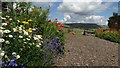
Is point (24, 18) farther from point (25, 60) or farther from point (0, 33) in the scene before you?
point (25, 60)

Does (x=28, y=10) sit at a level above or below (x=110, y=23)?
above

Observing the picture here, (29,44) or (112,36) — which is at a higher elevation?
(29,44)

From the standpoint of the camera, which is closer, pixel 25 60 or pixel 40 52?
pixel 25 60

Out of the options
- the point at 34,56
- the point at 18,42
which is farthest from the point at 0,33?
the point at 34,56

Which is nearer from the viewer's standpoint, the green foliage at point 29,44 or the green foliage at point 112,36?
the green foliage at point 29,44

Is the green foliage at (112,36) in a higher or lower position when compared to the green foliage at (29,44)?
lower

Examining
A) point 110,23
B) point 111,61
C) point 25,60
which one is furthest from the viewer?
point 110,23

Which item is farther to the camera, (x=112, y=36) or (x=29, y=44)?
(x=112, y=36)

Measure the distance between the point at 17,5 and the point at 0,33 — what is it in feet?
12.2

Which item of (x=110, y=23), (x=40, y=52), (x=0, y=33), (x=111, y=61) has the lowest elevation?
Answer: (x=110, y=23)

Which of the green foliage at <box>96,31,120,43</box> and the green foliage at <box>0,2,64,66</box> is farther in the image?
the green foliage at <box>96,31,120,43</box>

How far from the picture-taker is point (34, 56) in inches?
216

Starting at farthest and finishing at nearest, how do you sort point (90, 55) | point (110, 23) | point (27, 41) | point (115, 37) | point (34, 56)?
point (110, 23) → point (115, 37) → point (90, 55) → point (27, 41) → point (34, 56)

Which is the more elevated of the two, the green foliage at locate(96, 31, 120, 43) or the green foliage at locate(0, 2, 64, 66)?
the green foliage at locate(0, 2, 64, 66)
